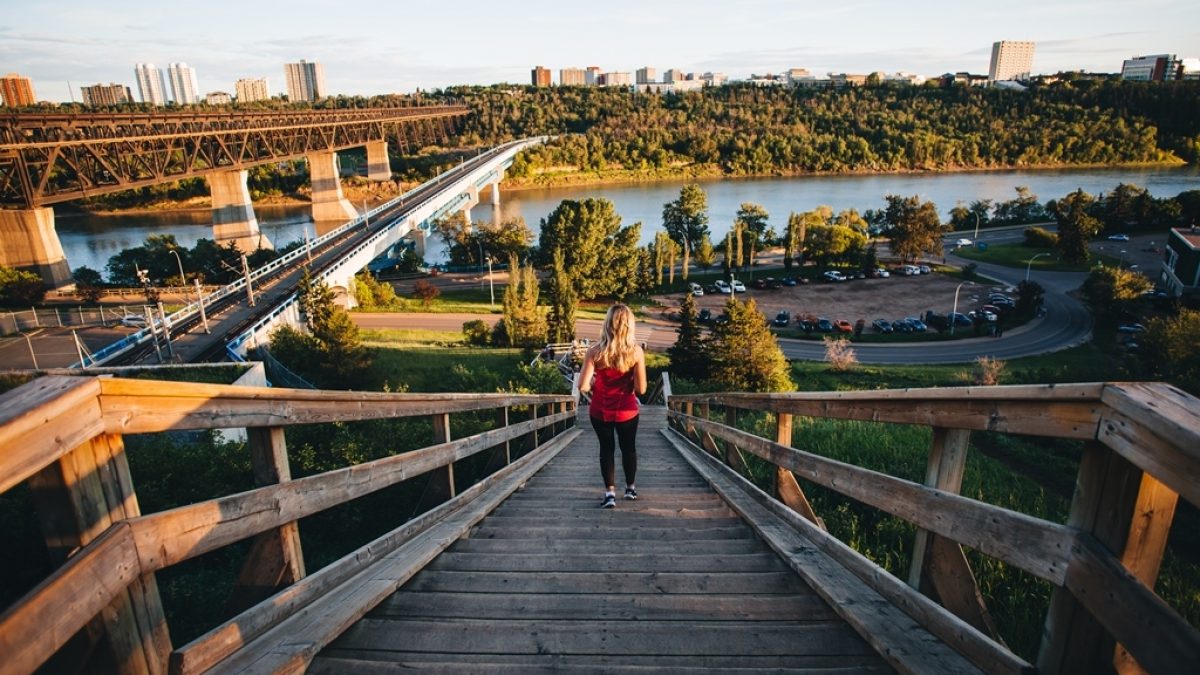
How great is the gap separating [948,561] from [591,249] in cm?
4457

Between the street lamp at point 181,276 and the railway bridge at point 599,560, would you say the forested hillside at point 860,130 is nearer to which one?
the street lamp at point 181,276

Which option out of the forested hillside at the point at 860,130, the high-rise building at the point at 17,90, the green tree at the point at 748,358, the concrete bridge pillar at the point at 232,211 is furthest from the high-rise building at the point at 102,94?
the green tree at the point at 748,358

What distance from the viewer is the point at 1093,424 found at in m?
1.58

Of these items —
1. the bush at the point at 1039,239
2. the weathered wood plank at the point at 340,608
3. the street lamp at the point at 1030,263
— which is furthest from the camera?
the bush at the point at 1039,239

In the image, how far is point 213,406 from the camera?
201 centimetres

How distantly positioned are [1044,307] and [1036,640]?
1942 inches

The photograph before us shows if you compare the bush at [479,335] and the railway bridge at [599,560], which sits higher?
the railway bridge at [599,560]

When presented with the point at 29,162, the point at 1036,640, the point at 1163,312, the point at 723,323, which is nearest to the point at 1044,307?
the point at 1163,312

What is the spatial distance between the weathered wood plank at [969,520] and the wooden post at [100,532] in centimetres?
239

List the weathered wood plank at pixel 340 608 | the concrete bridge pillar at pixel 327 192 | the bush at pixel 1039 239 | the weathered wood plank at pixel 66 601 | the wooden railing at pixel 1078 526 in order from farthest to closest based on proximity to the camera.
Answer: the concrete bridge pillar at pixel 327 192, the bush at pixel 1039 239, the weathered wood plank at pixel 340 608, the wooden railing at pixel 1078 526, the weathered wood plank at pixel 66 601

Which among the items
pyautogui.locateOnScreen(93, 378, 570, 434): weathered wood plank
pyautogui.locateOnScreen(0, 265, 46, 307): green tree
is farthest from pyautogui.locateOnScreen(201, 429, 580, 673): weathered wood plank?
pyautogui.locateOnScreen(0, 265, 46, 307): green tree

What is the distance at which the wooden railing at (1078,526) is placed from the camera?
135cm

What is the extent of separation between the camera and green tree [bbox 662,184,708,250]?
60.8m

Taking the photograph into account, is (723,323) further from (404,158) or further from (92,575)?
(404,158)
